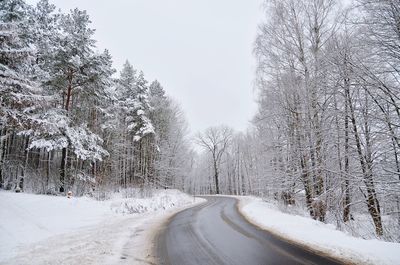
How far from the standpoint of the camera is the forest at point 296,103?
6.22 metres

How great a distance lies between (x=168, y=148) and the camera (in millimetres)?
35219

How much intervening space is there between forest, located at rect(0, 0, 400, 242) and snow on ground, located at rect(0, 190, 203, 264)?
374 centimetres

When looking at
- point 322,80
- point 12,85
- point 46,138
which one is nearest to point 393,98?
point 322,80

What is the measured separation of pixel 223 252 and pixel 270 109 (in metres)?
8.65

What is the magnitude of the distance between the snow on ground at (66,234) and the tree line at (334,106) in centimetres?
619

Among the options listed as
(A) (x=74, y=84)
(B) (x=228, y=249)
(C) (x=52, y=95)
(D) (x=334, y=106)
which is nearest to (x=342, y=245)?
(B) (x=228, y=249)

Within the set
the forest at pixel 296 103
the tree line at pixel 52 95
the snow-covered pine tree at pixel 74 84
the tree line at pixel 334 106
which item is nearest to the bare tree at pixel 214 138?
the forest at pixel 296 103

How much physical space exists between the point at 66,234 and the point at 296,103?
426 inches

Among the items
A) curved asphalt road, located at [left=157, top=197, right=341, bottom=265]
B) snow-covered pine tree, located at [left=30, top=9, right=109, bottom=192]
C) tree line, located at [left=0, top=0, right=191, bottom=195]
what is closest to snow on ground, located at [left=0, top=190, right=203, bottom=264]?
curved asphalt road, located at [left=157, top=197, right=341, bottom=265]

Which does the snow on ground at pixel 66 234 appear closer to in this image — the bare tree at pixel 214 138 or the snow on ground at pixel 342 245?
the snow on ground at pixel 342 245

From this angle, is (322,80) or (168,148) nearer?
(322,80)

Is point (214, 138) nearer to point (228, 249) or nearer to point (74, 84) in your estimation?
point (74, 84)

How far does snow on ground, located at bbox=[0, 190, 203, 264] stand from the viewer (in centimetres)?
583

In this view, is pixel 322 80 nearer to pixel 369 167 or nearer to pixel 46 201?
pixel 369 167
